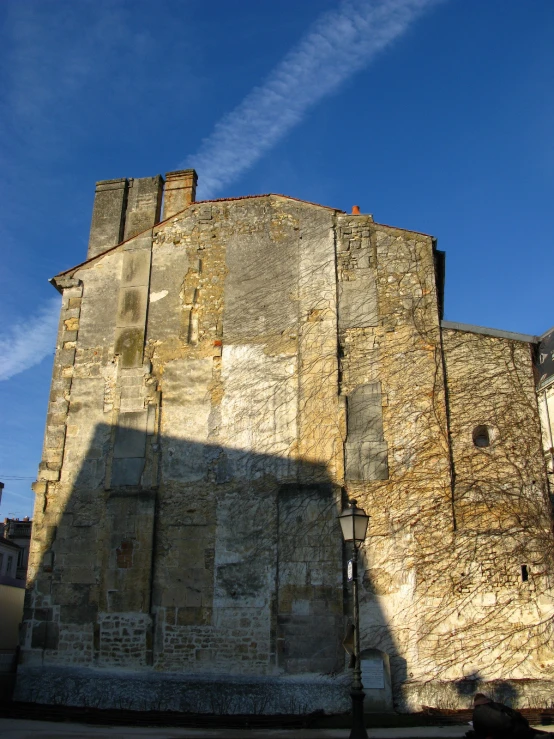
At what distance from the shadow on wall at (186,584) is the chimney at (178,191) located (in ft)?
15.3

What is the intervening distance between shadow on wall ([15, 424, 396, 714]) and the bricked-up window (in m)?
2.33

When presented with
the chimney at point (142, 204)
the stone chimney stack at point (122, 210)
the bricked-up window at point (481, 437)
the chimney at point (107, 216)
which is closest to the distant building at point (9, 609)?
the chimney at point (107, 216)

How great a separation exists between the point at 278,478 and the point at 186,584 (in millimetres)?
2198

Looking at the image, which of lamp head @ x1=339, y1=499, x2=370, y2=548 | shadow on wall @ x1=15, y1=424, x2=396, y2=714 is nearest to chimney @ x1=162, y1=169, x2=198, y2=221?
shadow on wall @ x1=15, y1=424, x2=396, y2=714

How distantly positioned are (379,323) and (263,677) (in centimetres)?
588

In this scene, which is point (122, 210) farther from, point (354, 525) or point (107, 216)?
point (354, 525)

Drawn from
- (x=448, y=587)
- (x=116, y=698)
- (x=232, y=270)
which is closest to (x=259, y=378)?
(x=232, y=270)

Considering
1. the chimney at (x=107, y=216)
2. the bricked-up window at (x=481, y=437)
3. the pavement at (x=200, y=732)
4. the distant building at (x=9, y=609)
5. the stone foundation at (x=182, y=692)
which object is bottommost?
the pavement at (x=200, y=732)

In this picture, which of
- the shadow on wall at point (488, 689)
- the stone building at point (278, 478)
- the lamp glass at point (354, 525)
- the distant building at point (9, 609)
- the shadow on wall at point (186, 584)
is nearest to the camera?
the lamp glass at point (354, 525)

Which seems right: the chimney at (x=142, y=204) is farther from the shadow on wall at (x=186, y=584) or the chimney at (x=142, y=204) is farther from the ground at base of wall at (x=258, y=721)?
the ground at base of wall at (x=258, y=721)

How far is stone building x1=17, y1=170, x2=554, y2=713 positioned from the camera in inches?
400

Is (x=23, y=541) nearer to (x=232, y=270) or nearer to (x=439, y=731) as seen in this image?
(x=232, y=270)

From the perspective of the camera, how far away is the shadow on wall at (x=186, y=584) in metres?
10.3

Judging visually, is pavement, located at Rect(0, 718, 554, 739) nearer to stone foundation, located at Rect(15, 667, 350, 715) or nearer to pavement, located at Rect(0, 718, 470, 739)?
pavement, located at Rect(0, 718, 470, 739)
